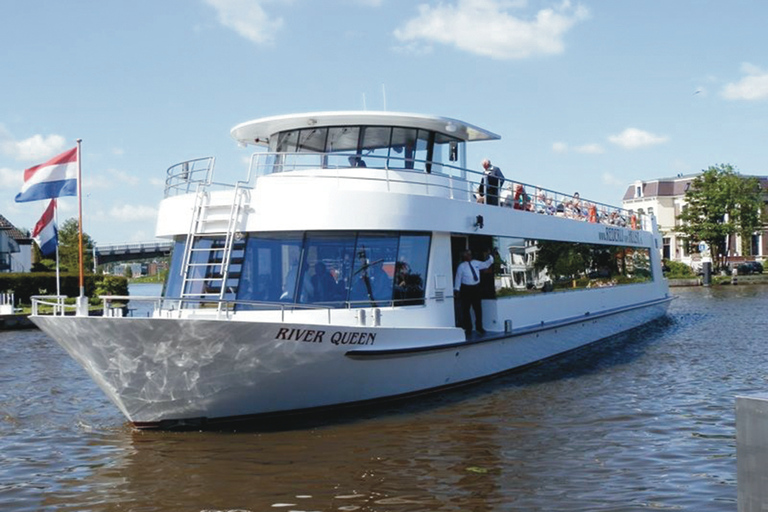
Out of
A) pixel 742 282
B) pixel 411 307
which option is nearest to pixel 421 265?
pixel 411 307

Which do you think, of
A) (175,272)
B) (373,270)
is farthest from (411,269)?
(175,272)

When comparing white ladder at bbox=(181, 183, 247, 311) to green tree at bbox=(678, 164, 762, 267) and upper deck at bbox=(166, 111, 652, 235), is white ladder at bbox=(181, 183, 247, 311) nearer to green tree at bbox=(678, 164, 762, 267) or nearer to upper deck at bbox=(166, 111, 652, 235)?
upper deck at bbox=(166, 111, 652, 235)

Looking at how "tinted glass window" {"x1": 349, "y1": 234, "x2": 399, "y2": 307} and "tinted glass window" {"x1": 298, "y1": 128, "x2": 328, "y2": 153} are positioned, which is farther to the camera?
"tinted glass window" {"x1": 298, "y1": 128, "x2": 328, "y2": 153}

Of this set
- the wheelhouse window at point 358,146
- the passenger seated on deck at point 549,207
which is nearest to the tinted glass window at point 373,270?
the wheelhouse window at point 358,146

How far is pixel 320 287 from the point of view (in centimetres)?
1100

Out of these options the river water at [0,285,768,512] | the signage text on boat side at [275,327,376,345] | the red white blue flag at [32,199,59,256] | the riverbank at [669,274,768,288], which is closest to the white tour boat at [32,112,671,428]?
the signage text on boat side at [275,327,376,345]

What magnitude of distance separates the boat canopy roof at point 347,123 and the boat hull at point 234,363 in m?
3.41

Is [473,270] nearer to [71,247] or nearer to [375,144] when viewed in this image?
[375,144]

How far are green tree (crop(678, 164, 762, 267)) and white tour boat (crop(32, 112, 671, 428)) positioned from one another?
5212 centimetres

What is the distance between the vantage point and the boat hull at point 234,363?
9070mm

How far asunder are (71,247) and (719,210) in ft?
167

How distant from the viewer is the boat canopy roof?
1228cm

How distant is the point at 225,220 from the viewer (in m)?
11.2

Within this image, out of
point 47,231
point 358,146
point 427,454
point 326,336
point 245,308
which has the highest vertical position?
point 358,146
